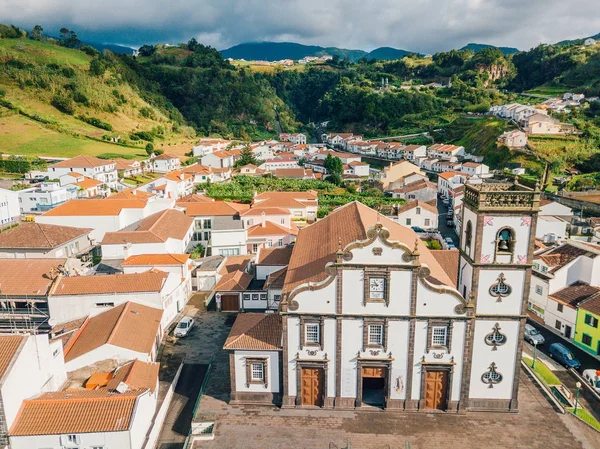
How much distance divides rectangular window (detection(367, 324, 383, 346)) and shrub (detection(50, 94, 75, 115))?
378ft

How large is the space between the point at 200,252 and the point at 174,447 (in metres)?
26.0

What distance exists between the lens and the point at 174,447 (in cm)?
1923

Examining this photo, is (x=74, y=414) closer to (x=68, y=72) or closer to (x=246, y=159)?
(x=246, y=159)

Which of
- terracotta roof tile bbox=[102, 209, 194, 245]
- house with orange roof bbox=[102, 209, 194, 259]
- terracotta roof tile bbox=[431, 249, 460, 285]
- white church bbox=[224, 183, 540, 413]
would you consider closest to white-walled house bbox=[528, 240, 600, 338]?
terracotta roof tile bbox=[431, 249, 460, 285]

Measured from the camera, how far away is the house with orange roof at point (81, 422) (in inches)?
666

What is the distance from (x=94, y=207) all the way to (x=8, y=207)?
15183 millimetres

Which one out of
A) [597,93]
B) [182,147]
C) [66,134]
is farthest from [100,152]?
[597,93]

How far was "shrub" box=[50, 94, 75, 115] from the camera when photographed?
111m

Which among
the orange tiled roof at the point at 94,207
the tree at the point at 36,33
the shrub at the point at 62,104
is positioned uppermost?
the tree at the point at 36,33

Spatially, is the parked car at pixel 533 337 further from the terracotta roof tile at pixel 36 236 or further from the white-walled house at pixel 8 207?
the white-walled house at pixel 8 207

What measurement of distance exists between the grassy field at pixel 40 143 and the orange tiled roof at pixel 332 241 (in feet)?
257

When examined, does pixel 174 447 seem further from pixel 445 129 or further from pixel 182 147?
pixel 445 129

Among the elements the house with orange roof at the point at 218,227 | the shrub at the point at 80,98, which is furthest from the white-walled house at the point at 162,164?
the shrub at the point at 80,98

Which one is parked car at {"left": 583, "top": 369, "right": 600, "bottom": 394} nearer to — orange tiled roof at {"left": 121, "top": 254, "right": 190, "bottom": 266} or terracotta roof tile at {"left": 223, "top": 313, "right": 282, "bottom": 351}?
Answer: terracotta roof tile at {"left": 223, "top": 313, "right": 282, "bottom": 351}
